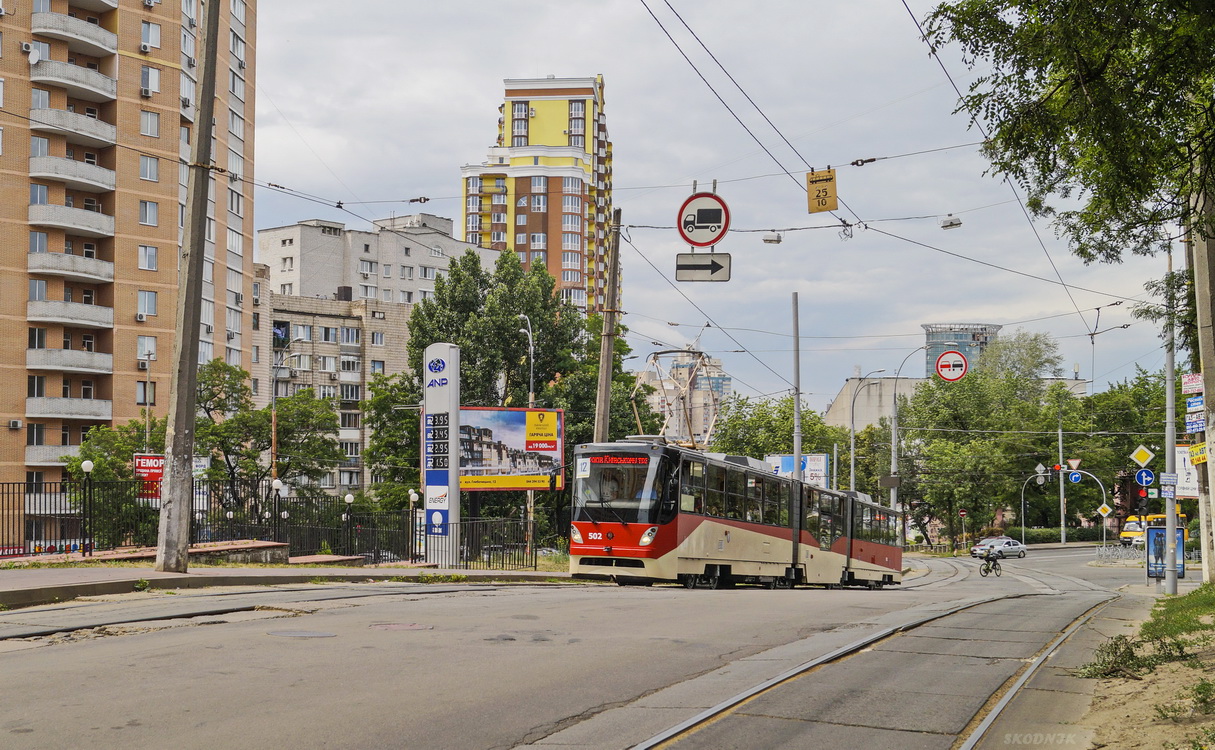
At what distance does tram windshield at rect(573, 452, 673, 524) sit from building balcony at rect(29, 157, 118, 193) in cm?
4303

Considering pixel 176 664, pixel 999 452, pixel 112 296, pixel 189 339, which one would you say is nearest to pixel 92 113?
pixel 112 296

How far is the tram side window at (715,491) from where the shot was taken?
2459cm

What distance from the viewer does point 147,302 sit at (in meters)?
59.9

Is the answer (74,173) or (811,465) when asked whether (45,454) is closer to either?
(74,173)

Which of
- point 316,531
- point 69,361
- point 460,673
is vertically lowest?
point 316,531

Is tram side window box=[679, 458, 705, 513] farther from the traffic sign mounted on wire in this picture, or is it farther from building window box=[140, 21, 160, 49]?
building window box=[140, 21, 160, 49]

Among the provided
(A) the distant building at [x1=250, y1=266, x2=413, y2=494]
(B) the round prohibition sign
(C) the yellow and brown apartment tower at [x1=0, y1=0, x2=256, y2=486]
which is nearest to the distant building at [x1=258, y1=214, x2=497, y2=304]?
(A) the distant building at [x1=250, y1=266, x2=413, y2=494]

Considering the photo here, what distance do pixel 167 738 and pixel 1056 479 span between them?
294 ft

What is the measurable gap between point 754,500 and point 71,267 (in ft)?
144

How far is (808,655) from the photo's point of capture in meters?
11.3

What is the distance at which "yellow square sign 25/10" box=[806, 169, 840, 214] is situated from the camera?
22.0 metres

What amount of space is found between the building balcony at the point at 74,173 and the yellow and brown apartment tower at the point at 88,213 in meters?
0.07

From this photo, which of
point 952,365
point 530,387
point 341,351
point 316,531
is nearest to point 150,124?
point 530,387

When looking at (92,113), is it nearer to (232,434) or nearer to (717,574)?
(232,434)
